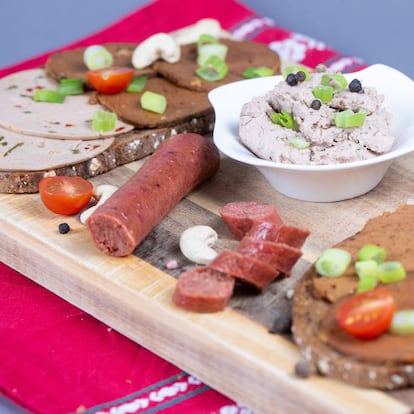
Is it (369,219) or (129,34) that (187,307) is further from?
(129,34)

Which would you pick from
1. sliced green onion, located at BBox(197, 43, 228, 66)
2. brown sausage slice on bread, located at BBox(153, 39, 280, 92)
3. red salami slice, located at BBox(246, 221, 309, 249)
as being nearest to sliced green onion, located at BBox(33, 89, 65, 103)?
brown sausage slice on bread, located at BBox(153, 39, 280, 92)

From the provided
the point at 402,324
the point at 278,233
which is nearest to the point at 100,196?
the point at 278,233

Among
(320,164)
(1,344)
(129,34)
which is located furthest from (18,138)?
(129,34)

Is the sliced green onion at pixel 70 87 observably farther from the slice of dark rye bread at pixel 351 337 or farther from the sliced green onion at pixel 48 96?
the slice of dark rye bread at pixel 351 337

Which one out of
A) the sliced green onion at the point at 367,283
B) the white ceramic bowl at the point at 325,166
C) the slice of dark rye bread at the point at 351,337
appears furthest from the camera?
the white ceramic bowl at the point at 325,166

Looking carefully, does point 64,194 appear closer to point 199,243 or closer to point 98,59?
point 199,243

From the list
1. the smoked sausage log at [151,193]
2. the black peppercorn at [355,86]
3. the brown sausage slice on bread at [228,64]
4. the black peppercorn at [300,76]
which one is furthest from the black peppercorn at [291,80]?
the brown sausage slice on bread at [228,64]

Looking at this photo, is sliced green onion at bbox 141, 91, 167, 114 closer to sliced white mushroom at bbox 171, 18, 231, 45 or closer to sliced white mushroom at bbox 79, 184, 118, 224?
sliced white mushroom at bbox 79, 184, 118, 224

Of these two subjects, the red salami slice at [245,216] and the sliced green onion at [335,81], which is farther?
the sliced green onion at [335,81]
